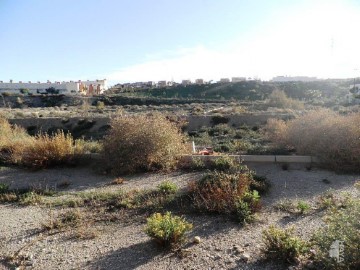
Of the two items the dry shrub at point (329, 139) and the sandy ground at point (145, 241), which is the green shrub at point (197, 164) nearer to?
the sandy ground at point (145, 241)

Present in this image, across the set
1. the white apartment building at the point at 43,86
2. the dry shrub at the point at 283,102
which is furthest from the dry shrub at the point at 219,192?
the white apartment building at the point at 43,86

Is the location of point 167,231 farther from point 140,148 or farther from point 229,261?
point 140,148

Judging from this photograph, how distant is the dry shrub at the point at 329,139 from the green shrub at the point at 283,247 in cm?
466

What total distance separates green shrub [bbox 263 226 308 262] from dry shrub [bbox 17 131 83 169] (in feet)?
21.7

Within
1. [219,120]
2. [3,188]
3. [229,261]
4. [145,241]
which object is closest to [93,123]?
[219,120]

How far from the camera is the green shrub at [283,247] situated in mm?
4035

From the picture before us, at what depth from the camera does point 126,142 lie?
8.66 metres

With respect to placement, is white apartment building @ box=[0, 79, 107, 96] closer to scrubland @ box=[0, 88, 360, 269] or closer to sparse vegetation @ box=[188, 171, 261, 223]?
scrubland @ box=[0, 88, 360, 269]

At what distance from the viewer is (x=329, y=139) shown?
8445 millimetres

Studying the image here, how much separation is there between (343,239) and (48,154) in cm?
765

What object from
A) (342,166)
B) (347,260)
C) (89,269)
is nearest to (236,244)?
(347,260)

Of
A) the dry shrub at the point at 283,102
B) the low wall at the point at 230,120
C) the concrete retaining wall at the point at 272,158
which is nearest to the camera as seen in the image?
the concrete retaining wall at the point at 272,158

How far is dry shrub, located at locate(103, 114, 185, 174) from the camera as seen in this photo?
8.62 m

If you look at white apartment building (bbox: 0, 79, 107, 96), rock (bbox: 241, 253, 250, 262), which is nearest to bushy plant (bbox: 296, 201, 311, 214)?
rock (bbox: 241, 253, 250, 262)
